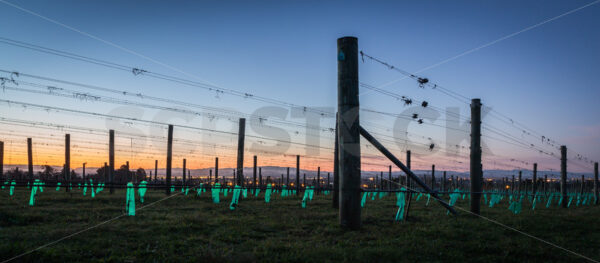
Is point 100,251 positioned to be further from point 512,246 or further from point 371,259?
point 512,246

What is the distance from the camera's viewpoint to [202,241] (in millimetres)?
6828

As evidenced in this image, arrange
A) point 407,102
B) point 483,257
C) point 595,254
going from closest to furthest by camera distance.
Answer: point 483,257 → point 595,254 → point 407,102

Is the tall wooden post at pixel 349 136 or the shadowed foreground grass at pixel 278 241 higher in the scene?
the tall wooden post at pixel 349 136

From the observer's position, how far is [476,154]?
12.5 meters

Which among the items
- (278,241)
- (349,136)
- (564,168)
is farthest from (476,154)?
(564,168)

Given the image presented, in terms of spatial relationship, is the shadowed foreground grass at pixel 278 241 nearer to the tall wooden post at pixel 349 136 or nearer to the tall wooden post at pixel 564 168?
the tall wooden post at pixel 349 136

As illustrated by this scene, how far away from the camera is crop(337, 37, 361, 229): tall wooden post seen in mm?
8070

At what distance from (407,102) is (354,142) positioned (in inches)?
293

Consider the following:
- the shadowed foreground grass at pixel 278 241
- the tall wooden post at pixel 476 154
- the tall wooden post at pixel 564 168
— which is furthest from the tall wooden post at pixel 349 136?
the tall wooden post at pixel 564 168

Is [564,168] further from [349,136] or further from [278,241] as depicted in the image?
[278,241]

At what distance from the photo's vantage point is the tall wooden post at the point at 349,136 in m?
8.07

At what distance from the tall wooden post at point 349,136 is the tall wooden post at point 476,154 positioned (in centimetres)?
636

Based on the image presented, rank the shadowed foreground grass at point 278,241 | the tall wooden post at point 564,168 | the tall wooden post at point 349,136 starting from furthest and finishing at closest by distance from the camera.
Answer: the tall wooden post at point 564,168 < the tall wooden post at point 349,136 < the shadowed foreground grass at point 278,241

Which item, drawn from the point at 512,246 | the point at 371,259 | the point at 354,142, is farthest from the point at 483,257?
the point at 354,142
